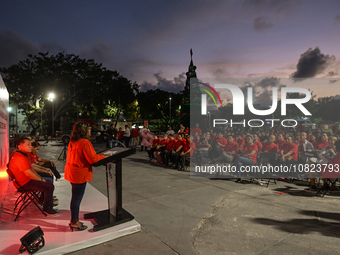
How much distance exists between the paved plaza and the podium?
375 millimetres

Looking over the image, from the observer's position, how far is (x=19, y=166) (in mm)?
3953

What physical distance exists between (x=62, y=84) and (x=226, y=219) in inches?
1326

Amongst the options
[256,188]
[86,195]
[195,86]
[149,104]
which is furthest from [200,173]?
[149,104]

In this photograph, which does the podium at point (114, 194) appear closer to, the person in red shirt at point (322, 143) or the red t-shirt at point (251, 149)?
the red t-shirt at point (251, 149)

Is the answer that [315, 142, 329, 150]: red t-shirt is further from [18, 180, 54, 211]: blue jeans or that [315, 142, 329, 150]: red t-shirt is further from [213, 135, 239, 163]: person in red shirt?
[18, 180, 54, 211]: blue jeans

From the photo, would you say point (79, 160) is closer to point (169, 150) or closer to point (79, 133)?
point (79, 133)

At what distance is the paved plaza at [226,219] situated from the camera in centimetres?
336

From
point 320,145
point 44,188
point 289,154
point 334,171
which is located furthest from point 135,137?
point 334,171

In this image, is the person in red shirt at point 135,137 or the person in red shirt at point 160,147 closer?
the person in red shirt at point 160,147

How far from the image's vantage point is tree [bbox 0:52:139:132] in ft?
102

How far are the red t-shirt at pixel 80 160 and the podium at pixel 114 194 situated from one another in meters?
0.26

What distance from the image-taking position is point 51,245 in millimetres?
3242

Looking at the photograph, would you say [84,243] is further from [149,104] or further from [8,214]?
[149,104]

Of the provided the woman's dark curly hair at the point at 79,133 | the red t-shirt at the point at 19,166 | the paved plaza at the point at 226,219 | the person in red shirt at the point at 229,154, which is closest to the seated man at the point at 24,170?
the red t-shirt at the point at 19,166
